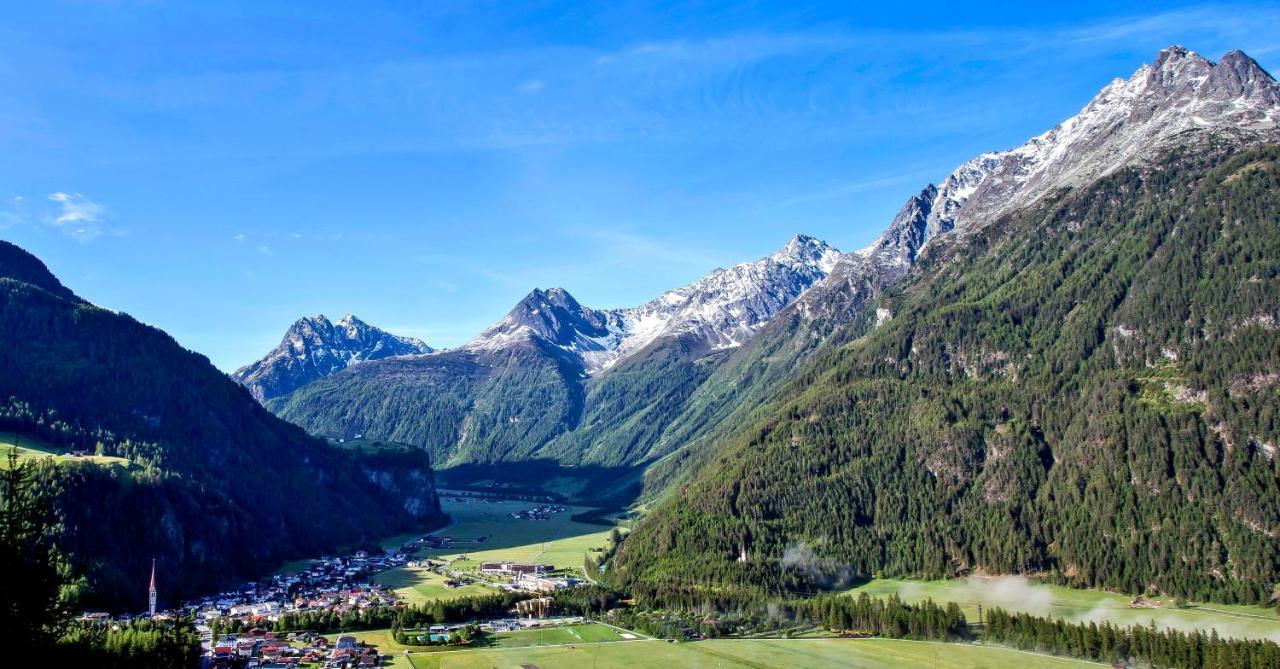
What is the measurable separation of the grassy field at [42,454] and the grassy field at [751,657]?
8774 centimetres

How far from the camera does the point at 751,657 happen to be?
11588 centimetres

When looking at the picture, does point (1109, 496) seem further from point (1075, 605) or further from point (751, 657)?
point (751, 657)

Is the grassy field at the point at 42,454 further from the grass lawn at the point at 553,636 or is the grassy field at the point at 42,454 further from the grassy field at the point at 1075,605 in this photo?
the grassy field at the point at 1075,605

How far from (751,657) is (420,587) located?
80.7 meters

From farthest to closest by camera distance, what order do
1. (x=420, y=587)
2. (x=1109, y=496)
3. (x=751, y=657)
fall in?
(x=420, y=587)
(x=1109, y=496)
(x=751, y=657)

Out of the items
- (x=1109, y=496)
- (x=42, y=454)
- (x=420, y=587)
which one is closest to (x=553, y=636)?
(x=420, y=587)

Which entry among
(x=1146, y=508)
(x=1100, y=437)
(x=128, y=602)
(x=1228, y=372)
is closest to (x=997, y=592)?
(x=1146, y=508)

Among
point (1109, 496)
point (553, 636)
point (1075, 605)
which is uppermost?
point (1109, 496)

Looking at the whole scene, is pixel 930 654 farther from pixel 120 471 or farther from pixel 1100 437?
pixel 120 471

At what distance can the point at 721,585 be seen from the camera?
165 m

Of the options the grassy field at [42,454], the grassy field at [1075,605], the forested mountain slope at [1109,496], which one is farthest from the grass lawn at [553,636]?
the grassy field at [42,454]

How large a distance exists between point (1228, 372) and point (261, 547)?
213 m

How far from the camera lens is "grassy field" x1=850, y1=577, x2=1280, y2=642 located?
12325cm

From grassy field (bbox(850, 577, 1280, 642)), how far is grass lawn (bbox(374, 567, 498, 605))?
75.2m
